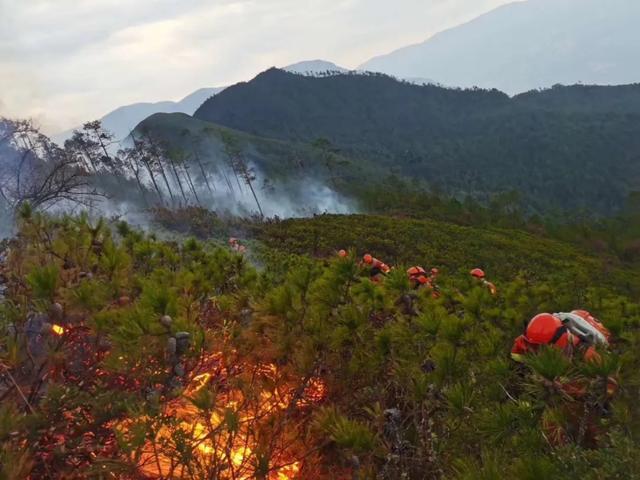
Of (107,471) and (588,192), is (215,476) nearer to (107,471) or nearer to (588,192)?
(107,471)

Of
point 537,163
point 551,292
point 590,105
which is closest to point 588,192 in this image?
point 537,163

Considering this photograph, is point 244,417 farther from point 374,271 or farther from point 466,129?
point 466,129

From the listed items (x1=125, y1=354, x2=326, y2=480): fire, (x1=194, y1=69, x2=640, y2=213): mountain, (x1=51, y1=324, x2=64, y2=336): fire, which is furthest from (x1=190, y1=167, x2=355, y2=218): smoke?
(x1=51, y1=324, x2=64, y2=336): fire

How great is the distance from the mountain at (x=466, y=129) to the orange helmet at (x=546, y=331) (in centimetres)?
7302

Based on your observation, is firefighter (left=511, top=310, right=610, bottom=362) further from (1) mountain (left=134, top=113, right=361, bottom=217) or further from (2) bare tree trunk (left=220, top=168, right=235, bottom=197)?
(2) bare tree trunk (left=220, top=168, right=235, bottom=197)

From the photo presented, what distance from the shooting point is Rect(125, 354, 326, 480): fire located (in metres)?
2.48

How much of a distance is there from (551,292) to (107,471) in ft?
16.5

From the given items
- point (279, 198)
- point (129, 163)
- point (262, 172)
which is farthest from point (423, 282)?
point (262, 172)

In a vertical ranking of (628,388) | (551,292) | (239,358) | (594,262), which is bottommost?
(594,262)

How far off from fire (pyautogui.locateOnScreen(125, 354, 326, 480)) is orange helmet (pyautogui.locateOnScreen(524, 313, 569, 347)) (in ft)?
4.85

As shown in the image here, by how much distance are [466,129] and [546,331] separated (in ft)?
424

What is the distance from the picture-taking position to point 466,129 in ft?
413

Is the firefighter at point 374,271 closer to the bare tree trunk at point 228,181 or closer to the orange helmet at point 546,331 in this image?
the orange helmet at point 546,331

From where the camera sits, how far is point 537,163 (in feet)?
309
